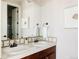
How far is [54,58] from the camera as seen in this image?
249 centimetres

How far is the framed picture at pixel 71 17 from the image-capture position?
2127 mm

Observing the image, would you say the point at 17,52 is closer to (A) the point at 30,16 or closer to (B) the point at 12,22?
(B) the point at 12,22

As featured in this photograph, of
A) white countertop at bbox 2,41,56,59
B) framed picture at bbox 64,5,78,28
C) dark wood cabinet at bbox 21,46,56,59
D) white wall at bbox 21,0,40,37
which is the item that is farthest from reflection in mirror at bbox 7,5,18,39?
framed picture at bbox 64,5,78,28

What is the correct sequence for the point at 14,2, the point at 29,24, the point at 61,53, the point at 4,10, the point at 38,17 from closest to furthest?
the point at 4,10, the point at 14,2, the point at 61,53, the point at 29,24, the point at 38,17

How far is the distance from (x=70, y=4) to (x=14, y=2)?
1225mm

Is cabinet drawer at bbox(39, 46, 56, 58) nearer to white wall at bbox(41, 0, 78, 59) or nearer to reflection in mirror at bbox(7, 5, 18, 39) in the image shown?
white wall at bbox(41, 0, 78, 59)

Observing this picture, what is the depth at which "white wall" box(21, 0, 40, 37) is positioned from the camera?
2.36 m

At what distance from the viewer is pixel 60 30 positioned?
244cm

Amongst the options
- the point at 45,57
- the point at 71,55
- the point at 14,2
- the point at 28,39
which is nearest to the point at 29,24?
the point at 28,39

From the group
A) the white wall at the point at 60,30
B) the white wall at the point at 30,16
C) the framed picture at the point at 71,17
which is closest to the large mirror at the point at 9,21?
the white wall at the point at 30,16

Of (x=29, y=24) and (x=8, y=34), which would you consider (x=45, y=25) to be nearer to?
(x=29, y=24)

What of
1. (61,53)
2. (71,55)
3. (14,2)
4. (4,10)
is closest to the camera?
(4,10)

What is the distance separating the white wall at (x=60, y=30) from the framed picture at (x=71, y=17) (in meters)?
0.09

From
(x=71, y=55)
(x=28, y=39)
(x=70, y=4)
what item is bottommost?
(x=71, y=55)
